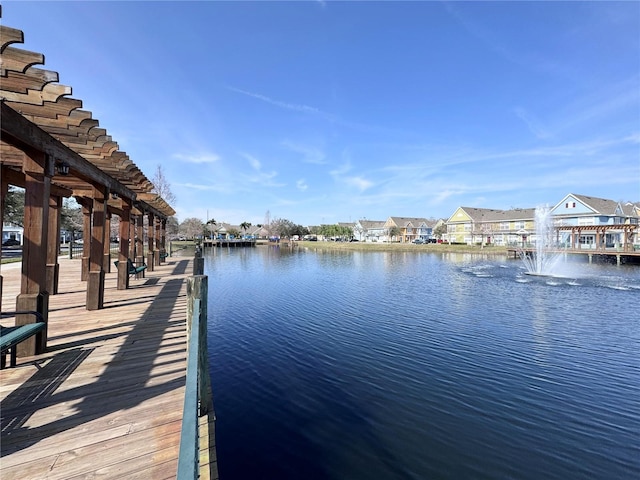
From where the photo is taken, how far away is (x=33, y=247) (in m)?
4.65

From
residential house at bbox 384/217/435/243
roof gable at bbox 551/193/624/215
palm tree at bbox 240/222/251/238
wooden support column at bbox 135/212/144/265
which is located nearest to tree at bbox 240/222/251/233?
palm tree at bbox 240/222/251/238

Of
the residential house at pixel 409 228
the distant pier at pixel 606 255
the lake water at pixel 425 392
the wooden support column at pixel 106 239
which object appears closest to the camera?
the lake water at pixel 425 392

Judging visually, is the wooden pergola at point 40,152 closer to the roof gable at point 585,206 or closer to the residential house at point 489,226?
the roof gable at point 585,206

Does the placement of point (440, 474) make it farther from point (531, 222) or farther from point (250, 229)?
point (250, 229)

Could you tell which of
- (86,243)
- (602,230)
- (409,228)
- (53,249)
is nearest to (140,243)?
(86,243)

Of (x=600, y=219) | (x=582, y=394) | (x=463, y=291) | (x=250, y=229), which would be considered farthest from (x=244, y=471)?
(x=250, y=229)

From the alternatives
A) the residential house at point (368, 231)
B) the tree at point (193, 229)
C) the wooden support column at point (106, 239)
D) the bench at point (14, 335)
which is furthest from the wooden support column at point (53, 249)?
the residential house at point (368, 231)

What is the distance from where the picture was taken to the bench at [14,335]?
11.8 feet

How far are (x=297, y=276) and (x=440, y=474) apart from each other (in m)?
18.0

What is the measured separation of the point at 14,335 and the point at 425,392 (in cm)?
624

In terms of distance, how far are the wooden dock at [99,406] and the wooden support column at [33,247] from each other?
20.3 inches

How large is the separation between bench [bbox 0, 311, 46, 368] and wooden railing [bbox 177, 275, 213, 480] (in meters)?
2.10

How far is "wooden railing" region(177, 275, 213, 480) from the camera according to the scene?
1.27 metres

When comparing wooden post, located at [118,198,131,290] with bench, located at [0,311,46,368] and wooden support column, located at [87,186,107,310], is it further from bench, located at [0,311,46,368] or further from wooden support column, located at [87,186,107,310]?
bench, located at [0,311,46,368]
